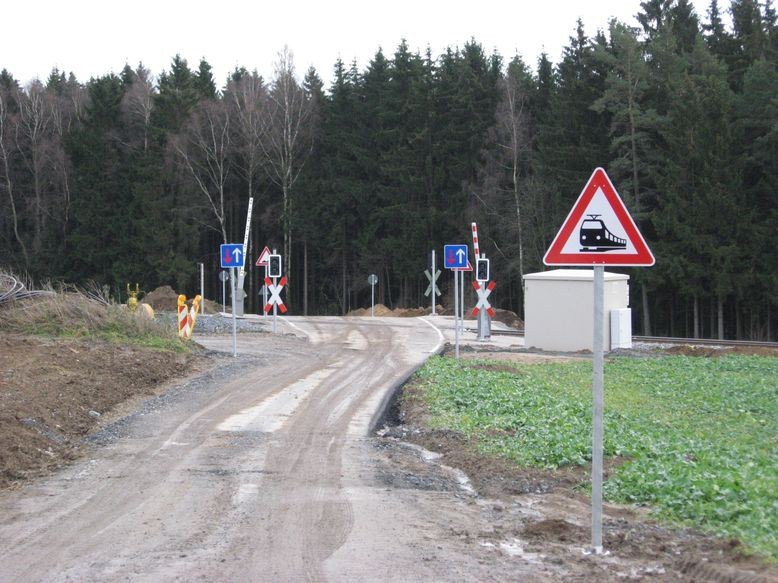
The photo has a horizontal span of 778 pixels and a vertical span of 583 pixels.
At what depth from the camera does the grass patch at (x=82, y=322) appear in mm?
22422

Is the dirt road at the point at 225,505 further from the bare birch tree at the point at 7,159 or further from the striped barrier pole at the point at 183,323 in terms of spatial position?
the bare birch tree at the point at 7,159

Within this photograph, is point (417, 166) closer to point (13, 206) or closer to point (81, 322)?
point (13, 206)

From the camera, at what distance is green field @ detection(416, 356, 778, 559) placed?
7.85 meters

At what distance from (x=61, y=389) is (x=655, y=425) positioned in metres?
9.75

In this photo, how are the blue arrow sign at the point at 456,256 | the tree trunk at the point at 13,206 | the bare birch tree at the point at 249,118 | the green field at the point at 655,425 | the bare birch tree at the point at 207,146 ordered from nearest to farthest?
1. the green field at the point at 655,425
2. the blue arrow sign at the point at 456,256
3. the bare birch tree at the point at 249,118
4. the bare birch tree at the point at 207,146
5. the tree trunk at the point at 13,206

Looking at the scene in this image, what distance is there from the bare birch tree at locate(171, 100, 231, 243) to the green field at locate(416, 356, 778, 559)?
4342cm

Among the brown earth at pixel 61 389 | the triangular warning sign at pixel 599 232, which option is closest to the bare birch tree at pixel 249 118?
the brown earth at pixel 61 389

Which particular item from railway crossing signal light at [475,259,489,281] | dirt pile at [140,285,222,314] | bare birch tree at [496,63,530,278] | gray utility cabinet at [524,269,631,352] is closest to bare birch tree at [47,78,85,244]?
dirt pile at [140,285,222,314]

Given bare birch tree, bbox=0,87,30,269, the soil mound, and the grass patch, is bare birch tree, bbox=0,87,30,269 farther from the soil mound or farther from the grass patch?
the grass patch

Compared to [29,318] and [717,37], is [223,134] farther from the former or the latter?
[29,318]

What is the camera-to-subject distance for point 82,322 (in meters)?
22.8

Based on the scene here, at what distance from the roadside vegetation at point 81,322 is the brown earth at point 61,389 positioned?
968mm

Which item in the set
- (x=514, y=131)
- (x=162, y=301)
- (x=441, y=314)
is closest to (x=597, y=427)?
(x=441, y=314)

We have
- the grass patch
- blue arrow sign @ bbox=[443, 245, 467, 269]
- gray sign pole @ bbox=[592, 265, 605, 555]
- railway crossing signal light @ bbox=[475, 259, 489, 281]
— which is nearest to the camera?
gray sign pole @ bbox=[592, 265, 605, 555]
